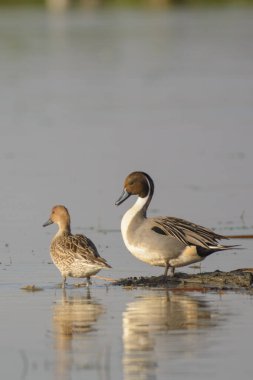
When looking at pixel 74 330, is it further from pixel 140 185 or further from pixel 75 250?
pixel 140 185

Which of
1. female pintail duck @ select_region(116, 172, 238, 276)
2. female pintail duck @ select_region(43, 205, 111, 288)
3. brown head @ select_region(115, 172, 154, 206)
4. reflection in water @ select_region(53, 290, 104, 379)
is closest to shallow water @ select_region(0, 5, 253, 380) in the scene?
reflection in water @ select_region(53, 290, 104, 379)

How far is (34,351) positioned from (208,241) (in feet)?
9.57

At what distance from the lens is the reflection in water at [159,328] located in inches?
305

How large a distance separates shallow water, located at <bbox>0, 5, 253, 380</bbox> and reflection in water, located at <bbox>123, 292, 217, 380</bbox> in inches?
0.6

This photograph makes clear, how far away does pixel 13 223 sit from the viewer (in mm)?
13836

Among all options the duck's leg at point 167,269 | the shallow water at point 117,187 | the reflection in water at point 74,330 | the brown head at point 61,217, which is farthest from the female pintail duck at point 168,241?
the reflection in water at point 74,330

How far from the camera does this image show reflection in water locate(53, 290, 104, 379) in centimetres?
774

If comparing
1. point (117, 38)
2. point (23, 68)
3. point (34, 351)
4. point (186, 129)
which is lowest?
point (34, 351)

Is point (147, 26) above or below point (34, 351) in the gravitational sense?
above

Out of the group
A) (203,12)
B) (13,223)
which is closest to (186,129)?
(13,223)

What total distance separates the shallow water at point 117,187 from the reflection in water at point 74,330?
0.04 feet

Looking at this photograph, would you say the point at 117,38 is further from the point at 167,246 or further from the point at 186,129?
the point at 167,246

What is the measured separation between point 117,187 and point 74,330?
7307 mm

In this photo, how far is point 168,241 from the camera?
10828 mm
